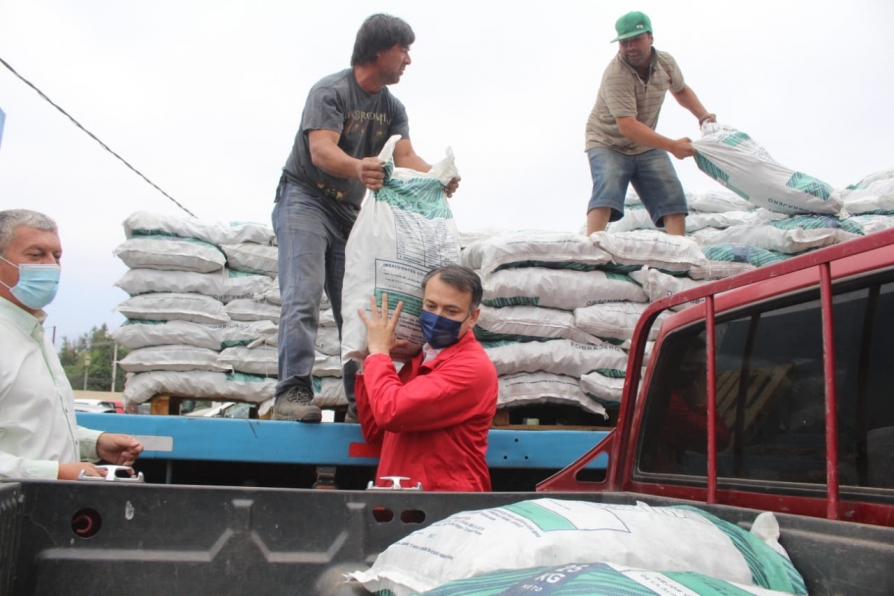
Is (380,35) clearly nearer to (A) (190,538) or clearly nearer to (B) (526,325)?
(B) (526,325)

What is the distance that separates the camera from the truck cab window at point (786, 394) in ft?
4.70

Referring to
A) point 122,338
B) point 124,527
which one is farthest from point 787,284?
point 122,338

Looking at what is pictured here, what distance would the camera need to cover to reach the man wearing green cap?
4.43 metres

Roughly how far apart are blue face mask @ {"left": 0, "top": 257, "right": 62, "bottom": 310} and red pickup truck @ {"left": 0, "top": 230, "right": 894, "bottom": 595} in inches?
35.0

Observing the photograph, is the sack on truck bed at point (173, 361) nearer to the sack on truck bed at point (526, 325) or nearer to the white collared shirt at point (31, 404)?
the sack on truck bed at point (526, 325)

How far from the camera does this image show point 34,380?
85.2 inches

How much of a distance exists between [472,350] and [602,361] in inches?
47.0

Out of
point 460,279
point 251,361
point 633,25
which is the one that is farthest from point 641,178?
point 251,361

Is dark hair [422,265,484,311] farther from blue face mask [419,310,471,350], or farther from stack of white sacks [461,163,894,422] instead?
stack of white sacks [461,163,894,422]

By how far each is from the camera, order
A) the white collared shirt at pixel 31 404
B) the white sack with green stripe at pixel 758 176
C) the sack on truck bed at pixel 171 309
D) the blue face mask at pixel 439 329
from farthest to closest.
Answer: the sack on truck bed at pixel 171 309 → the white sack with green stripe at pixel 758 176 → the blue face mask at pixel 439 329 → the white collared shirt at pixel 31 404

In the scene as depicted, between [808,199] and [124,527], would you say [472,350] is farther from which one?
[808,199]

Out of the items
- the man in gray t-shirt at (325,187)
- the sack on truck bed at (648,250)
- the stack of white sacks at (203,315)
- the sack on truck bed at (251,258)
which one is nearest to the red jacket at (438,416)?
the man in gray t-shirt at (325,187)

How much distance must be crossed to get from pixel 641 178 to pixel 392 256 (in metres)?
2.42

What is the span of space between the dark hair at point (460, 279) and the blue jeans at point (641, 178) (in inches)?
77.0
